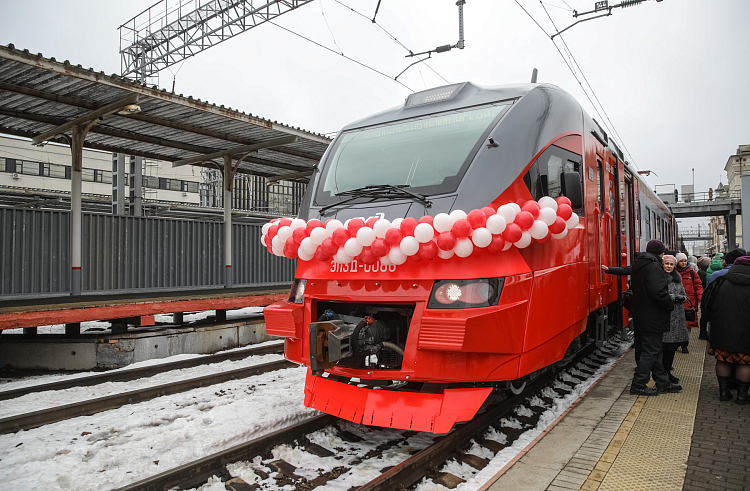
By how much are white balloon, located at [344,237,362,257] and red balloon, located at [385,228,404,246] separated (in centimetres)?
26

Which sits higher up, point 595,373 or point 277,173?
point 277,173

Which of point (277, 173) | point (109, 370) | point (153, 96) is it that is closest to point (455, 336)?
point (109, 370)

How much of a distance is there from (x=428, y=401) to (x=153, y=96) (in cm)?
742

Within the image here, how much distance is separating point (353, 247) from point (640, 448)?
2694 millimetres

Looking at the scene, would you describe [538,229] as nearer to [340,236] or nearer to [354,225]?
[354,225]

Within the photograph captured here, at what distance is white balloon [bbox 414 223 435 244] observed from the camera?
12.7 ft

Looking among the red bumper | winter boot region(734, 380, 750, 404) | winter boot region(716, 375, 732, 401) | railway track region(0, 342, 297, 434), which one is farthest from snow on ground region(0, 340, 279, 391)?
winter boot region(734, 380, 750, 404)

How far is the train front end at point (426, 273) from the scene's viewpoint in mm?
3869

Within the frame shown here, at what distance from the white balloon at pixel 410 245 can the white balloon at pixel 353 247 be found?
41cm

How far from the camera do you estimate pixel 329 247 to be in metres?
4.34

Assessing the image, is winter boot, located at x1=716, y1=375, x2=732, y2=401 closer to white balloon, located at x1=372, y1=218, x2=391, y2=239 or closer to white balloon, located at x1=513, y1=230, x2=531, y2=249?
white balloon, located at x1=513, y1=230, x2=531, y2=249

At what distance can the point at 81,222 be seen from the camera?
10078mm

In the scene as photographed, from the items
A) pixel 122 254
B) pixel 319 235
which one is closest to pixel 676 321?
pixel 319 235

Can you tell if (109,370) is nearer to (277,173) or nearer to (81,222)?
(81,222)
